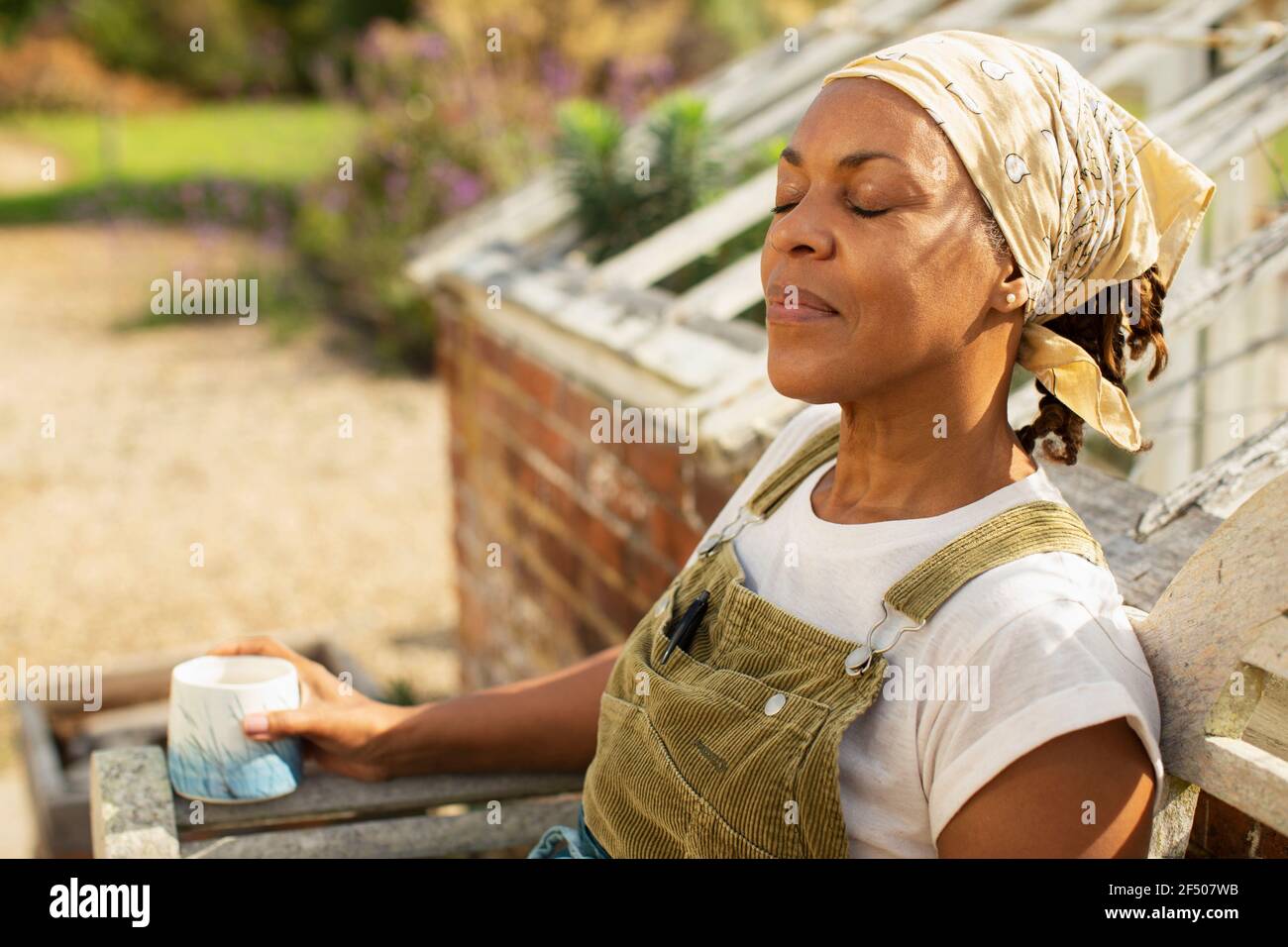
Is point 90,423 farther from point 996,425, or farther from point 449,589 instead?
point 996,425

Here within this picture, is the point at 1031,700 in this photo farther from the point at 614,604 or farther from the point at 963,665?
the point at 614,604

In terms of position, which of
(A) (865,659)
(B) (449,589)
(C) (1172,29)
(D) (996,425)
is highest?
(C) (1172,29)

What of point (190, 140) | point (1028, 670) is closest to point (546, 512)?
point (1028, 670)

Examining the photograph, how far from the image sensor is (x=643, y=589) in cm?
286

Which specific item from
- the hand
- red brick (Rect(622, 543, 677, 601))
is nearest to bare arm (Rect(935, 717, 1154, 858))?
the hand

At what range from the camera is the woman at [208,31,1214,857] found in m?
1.23

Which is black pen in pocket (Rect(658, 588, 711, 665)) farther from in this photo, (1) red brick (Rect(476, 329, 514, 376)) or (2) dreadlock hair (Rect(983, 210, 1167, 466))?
(1) red brick (Rect(476, 329, 514, 376))

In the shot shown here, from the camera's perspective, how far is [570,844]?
1673 millimetres

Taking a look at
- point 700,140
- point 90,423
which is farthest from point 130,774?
point 90,423

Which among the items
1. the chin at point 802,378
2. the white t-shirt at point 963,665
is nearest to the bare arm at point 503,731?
the white t-shirt at point 963,665

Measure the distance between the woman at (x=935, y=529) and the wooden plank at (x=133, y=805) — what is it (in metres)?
0.59

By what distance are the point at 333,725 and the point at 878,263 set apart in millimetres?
1046

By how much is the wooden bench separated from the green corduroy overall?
0.49 ft
